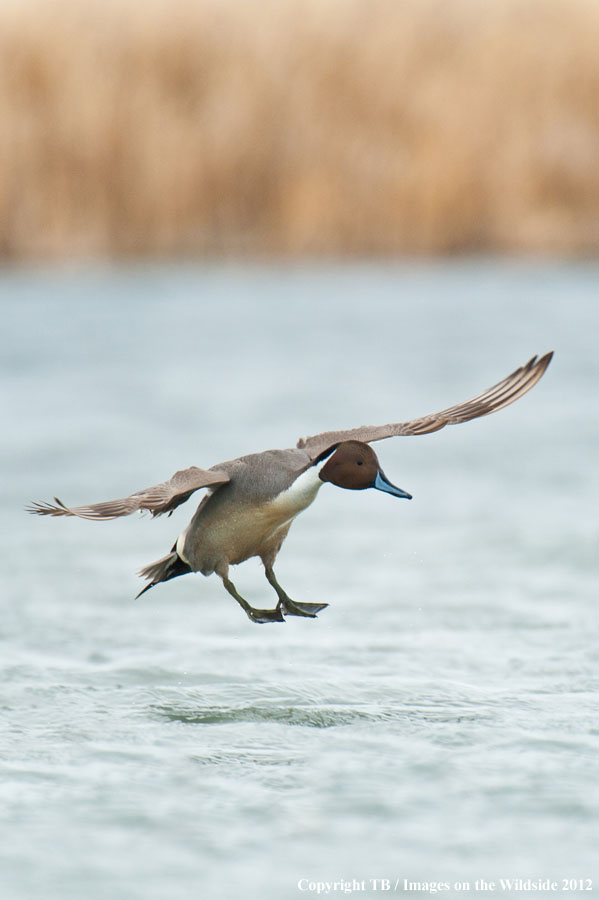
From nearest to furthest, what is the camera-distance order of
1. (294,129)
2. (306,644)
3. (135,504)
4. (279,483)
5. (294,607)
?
(135,504) < (279,483) < (294,607) < (306,644) < (294,129)

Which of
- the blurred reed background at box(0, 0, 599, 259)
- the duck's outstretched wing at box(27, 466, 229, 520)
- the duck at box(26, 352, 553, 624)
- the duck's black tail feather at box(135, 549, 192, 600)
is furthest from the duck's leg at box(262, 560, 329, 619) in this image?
the blurred reed background at box(0, 0, 599, 259)

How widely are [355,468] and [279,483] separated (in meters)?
0.29

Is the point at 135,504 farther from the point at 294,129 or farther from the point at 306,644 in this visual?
the point at 294,129

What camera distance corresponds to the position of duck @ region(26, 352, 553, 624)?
4766 mm

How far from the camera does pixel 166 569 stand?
5504 millimetres

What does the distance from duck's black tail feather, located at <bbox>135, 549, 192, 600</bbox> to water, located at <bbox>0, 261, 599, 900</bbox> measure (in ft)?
1.34

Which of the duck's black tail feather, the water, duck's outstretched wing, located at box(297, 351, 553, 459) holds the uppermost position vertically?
duck's outstretched wing, located at box(297, 351, 553, 459)

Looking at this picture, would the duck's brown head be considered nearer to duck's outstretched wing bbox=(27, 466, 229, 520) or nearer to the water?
duck's outstretched wing bbox=(27, 466, 229, 520)

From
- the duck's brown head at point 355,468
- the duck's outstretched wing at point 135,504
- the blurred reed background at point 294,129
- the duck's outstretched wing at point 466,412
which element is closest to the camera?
the duck's outstretched wing at point 135,504

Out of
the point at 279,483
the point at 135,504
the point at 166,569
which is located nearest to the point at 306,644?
the point at 166,569

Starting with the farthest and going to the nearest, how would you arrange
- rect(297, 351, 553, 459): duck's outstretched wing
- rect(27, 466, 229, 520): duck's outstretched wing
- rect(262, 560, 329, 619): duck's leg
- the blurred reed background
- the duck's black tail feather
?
the blurred reed background → the duck's black tail feather → rect(262, 560, 329, 619): duck's leg → rect(297, 351, 553, 459): duck's outstretched wing → rect(27, 466, 229, 520): duck's outstretched wing

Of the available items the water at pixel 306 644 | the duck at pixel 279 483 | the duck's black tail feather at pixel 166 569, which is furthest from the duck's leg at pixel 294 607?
the duck's black tail feather at pixel 166 569

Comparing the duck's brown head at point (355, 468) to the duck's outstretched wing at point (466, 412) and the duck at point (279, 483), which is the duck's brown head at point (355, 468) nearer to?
the duck at point (279, 483)

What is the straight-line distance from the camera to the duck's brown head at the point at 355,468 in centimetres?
475
